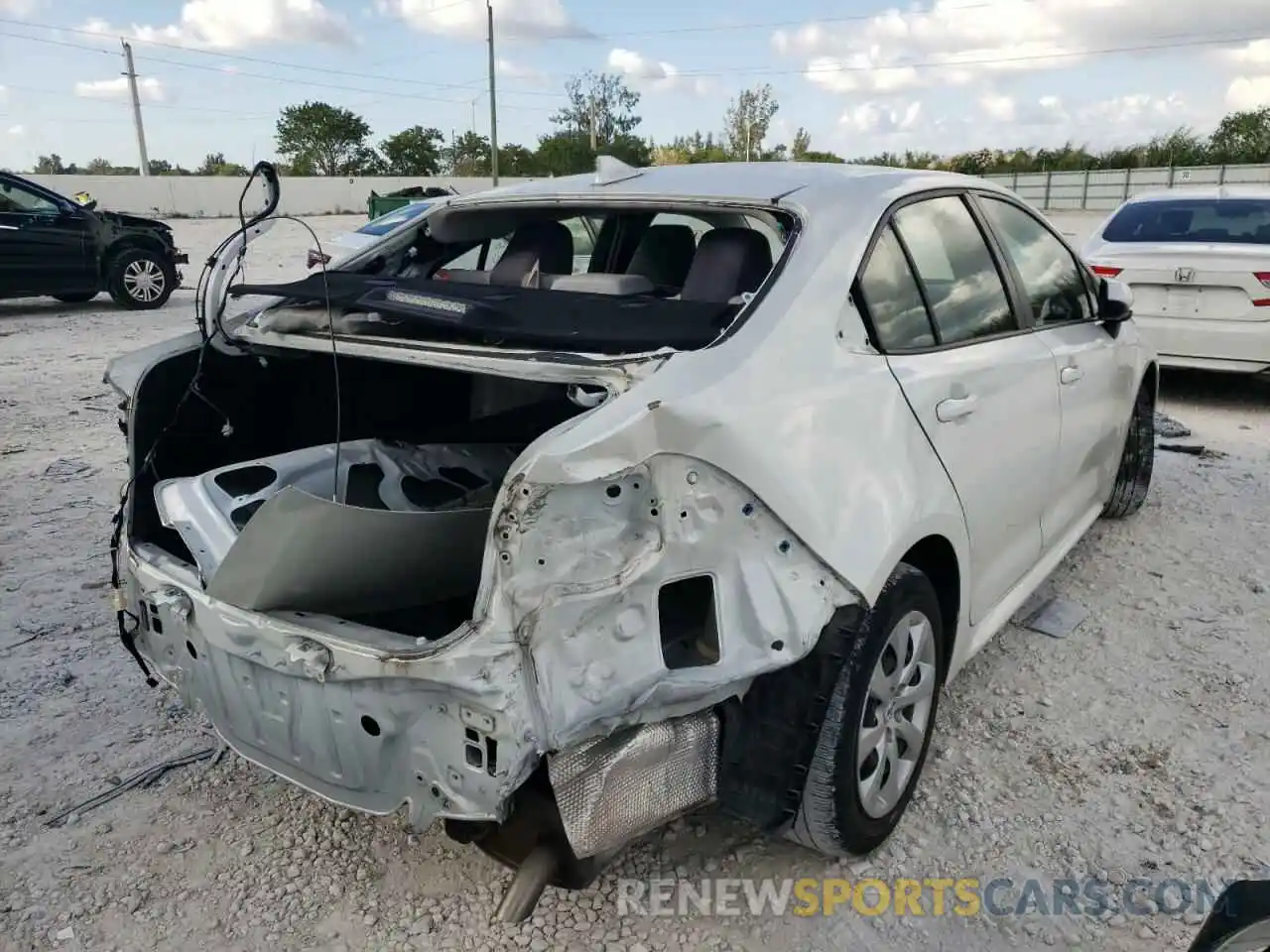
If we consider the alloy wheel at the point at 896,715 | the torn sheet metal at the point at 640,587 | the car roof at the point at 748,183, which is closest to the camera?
the torn sheet metal at the point at 640,587

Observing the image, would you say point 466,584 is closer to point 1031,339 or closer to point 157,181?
point 1031,339

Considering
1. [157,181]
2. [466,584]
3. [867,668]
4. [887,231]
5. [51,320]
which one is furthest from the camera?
[157,181]

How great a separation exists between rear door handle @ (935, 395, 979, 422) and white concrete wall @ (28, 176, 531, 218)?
29048 millimetres

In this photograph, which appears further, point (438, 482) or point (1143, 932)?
point (438, 482)

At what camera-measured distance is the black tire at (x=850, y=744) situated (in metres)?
2.20

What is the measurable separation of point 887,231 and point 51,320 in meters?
A: 11.9

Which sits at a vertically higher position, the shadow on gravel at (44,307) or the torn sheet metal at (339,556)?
the torn sheet metal at (339,556)

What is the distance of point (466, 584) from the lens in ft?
7.84

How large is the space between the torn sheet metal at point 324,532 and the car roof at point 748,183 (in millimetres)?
1000

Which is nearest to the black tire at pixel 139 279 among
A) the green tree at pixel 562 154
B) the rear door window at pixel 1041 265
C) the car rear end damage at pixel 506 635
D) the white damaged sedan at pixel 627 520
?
the white damaged sedan at pixel 627 520

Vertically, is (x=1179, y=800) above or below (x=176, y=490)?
below

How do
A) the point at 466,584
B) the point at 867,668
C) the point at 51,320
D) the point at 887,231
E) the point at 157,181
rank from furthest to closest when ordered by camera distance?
the point at 157,181
the point at 51,320
the point at 887,231
the point at 466,584
the point at 867,668

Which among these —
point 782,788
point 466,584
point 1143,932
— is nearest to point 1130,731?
point 1143,932

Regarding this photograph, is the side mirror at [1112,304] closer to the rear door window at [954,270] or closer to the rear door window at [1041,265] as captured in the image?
the rear door window at [1041,265]
